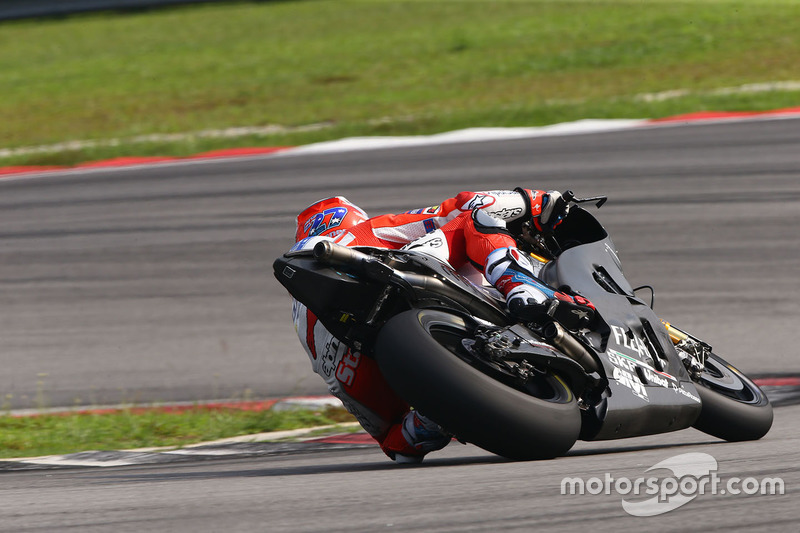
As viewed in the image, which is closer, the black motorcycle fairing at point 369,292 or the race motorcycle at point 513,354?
the race motorcycle at point 513,354

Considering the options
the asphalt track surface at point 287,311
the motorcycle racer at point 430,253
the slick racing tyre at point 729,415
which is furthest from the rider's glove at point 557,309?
the slick racing tyre at point 729,415

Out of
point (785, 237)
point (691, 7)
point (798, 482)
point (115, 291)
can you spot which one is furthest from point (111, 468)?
point (691, 7)

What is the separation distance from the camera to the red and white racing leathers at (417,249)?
4.12 meters

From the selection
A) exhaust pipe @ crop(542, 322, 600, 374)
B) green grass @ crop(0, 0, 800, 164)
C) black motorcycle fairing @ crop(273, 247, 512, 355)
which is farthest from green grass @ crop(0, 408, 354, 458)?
green grass @ crop(0, 0, 800, 164)

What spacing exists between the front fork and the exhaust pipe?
2.60 ft

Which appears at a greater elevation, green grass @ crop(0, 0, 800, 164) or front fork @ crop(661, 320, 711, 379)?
front fork @ crop(661, 320, 711, 379)

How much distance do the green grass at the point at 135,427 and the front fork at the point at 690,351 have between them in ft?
7.87

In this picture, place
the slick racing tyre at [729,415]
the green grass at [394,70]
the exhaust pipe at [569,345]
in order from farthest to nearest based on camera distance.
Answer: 1. the green grass at [394,70]
2. the slick racing tyre at [729,415]
3. the exhaust pipe at [569,345]

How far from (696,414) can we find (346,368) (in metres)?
1.53

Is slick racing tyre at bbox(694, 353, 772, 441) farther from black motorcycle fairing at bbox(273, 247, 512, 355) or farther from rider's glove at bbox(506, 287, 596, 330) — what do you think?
black motorcycle fairing at bbox(273, 247, 512, 355)

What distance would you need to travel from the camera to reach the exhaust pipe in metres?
3.81

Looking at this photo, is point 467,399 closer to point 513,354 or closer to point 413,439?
point 513,354

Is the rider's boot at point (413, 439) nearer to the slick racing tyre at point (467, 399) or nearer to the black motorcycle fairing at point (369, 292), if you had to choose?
the black motorcycle fairing at point (369, 292)

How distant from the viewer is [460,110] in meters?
14.8
